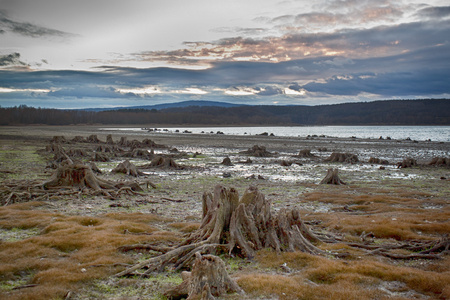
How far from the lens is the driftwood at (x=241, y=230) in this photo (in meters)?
9.35

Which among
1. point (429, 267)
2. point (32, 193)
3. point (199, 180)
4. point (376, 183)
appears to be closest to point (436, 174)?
point (376, 183)

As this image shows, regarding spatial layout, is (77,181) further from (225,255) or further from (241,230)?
(225,255)

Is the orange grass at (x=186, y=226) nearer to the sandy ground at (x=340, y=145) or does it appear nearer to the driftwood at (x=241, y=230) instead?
the driftwood at (x=241, y=230)

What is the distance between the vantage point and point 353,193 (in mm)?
20484

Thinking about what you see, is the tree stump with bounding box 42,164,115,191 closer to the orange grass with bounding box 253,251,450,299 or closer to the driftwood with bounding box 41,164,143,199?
Result: the driftwood with bounding box 41,164,143,199

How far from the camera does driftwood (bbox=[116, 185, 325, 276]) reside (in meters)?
9.35

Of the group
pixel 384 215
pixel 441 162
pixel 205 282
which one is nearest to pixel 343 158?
pixel 441 162

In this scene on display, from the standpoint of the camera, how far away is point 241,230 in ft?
32.4

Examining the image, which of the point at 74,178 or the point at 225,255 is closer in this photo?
the point at 225,255

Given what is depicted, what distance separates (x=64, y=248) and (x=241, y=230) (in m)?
5.11

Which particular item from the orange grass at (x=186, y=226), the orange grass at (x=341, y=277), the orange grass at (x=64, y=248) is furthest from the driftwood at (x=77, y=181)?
the orange grass at (x=341, y=277)

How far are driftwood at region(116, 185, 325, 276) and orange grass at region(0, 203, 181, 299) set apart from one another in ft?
4.89

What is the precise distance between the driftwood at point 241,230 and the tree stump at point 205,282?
6.14 feet

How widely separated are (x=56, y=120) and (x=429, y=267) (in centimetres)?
20796
